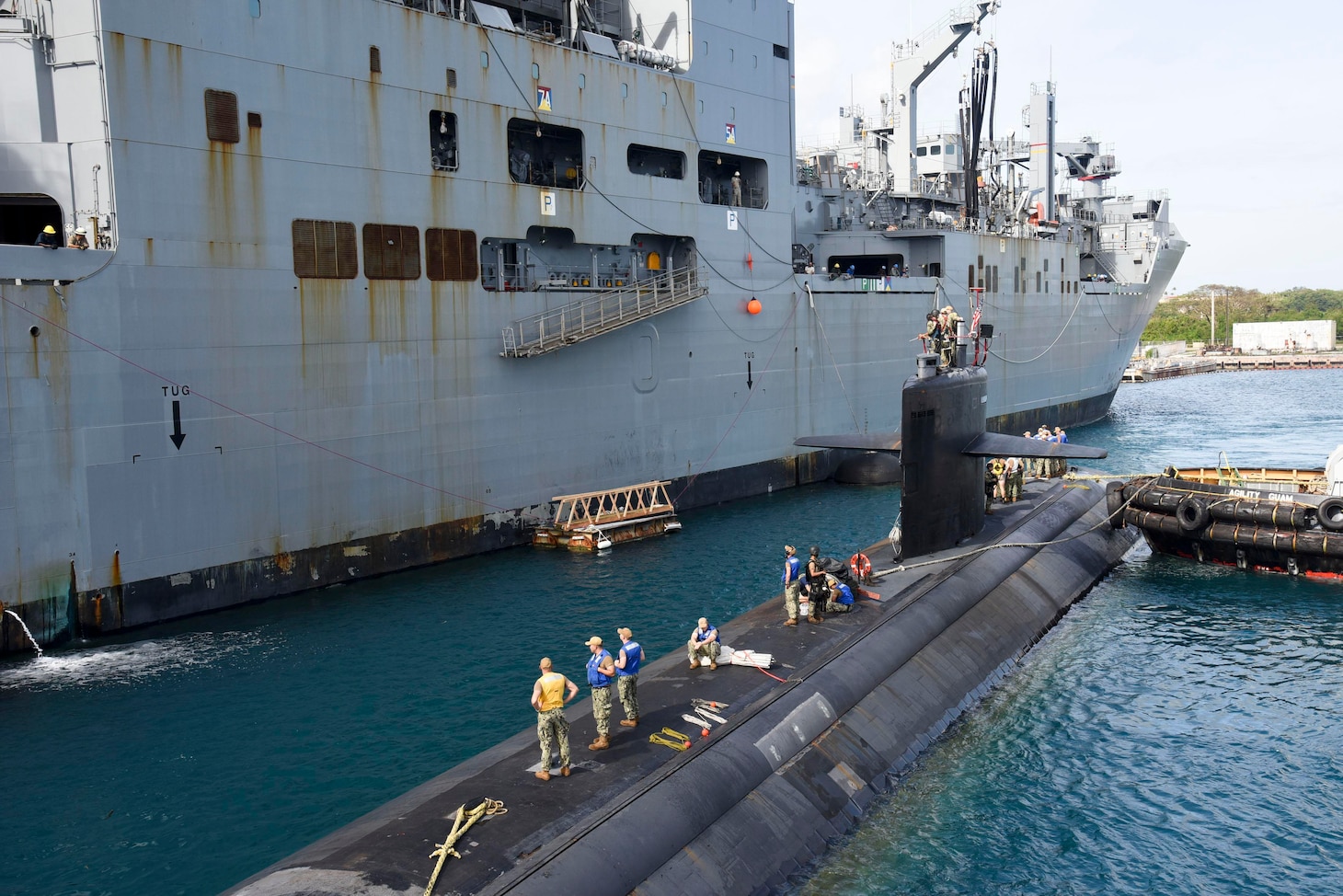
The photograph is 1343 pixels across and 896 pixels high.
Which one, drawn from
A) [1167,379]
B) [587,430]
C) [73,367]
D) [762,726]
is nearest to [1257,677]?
[762,726]

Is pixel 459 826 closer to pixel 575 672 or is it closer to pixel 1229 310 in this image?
pixel 575 672

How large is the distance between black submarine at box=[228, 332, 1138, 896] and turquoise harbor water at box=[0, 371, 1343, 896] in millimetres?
577

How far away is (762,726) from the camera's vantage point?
11.5 metres

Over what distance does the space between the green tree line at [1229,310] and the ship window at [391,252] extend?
368ft

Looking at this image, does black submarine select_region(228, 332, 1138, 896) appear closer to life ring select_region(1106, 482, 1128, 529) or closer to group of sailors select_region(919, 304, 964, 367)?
group of sailors select_region(919, 304, 964, 367)

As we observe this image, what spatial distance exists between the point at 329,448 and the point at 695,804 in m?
13.3

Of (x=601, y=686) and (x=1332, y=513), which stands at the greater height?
(x=601, y=686)

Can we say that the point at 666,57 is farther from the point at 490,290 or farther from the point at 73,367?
the point at 73,367

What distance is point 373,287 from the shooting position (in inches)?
843

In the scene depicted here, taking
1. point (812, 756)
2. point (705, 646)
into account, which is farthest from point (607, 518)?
point (812, 756)

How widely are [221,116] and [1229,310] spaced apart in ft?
519

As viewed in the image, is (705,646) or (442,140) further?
(442,140)

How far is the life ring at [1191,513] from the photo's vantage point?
22.7 meters

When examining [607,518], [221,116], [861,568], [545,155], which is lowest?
[607,518]
